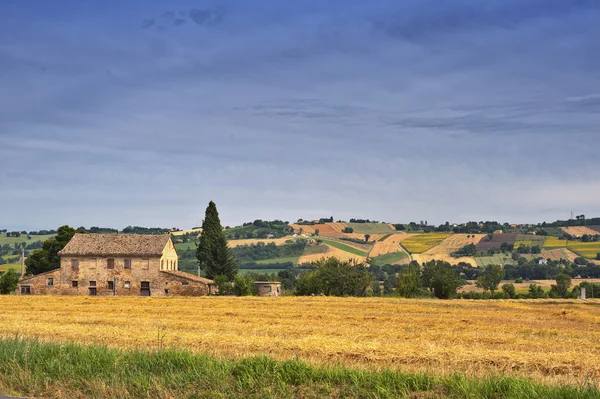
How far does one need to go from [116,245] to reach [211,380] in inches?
2579

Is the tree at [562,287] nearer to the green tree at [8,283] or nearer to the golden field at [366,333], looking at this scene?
the golden field at [366,333]

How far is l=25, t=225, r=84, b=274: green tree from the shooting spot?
286 ft

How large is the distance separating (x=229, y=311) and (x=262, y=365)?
26505 millimetres

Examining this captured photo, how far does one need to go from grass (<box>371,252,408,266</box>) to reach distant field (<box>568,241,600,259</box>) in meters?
42.4

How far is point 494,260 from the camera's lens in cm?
17200

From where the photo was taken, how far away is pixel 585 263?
160 m

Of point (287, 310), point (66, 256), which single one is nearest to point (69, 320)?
point (287, 310)

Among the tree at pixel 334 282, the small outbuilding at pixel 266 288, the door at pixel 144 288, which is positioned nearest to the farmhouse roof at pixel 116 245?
the door at pixel 144 288

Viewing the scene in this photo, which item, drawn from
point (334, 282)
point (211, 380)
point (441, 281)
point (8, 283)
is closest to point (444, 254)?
point (334, 282)

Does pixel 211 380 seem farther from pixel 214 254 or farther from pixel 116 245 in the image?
pixel 214 254

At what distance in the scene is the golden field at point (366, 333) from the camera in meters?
18.2

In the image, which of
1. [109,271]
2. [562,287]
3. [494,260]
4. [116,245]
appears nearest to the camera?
[109,271]

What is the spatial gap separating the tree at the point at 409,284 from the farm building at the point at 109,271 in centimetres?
2253

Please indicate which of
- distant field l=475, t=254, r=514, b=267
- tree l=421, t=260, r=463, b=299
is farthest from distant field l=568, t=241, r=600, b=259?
tree l=421, t=260, r=463, b=299
